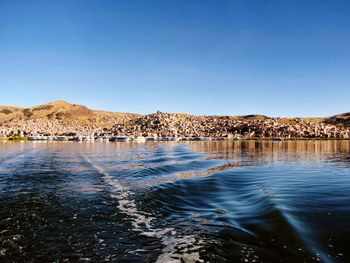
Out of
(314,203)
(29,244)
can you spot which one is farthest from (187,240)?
(314,203)

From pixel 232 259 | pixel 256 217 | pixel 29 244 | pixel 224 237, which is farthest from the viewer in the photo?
pixel 256 217

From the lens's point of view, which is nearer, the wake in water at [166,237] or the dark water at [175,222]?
the wake in water at [166,237]

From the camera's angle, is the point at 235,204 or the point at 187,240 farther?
the point at 235,204

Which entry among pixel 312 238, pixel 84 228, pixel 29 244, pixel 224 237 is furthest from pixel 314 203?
pixel 29 244

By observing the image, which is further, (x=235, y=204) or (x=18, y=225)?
(x=235, y=204)

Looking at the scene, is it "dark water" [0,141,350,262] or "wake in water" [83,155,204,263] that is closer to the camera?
"wake in water" [83,155,204,263]

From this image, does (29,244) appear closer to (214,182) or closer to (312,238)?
(312,238)

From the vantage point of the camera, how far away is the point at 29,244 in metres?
9.42

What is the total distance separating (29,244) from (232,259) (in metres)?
5.72

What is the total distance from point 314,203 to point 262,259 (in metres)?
7.71

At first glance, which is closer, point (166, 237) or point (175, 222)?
point (166, 237)

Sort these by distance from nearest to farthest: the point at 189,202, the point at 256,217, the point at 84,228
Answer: the point at 84,228 → the point at 256,217 → the point at 189,202

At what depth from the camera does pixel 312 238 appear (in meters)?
9.96

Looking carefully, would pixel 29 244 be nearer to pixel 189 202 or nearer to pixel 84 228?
pixel 84 228
